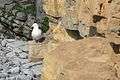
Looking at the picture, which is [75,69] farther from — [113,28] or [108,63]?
[113,28]

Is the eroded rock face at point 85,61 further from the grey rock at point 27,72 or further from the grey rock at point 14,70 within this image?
the grey rock at point 14,70

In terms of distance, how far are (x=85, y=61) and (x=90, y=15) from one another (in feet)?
2.68

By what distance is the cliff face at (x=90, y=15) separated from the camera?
3361 millimetres

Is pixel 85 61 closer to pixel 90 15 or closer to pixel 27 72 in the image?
pixel 90 15

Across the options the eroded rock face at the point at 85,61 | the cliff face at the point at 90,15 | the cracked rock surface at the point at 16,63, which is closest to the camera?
the eroded rock face at the point at 85,61

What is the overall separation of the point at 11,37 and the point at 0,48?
1.84m

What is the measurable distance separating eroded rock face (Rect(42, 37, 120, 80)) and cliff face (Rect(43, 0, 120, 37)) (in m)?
0.24

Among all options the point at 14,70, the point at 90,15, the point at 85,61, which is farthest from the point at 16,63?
the point at 85,61

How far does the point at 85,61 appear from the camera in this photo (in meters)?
3.10

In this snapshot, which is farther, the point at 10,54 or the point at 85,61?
the point at 10,54

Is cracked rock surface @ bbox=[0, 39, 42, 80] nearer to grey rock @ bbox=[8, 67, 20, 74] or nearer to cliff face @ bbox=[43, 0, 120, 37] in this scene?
grey rock @ bbox=[8, 67, 20, 74]

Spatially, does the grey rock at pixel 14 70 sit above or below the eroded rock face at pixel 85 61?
below

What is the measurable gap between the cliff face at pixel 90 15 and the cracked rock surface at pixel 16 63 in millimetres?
5267

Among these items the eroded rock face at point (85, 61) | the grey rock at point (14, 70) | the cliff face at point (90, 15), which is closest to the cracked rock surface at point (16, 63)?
the grey rock at point (14, 70)
